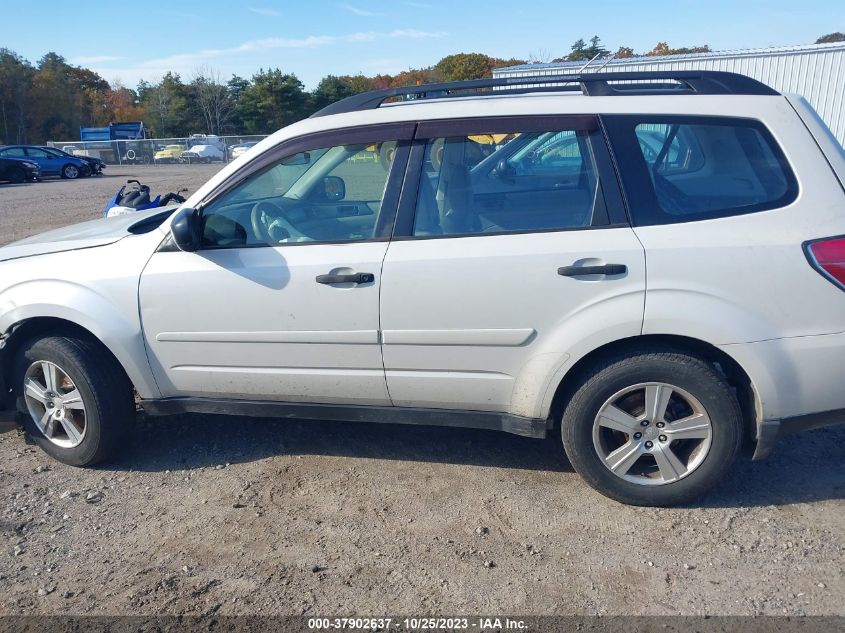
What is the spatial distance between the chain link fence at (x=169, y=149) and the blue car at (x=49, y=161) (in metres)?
7.90

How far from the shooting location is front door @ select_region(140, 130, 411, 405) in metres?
3.55

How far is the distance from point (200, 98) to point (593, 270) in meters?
60.4

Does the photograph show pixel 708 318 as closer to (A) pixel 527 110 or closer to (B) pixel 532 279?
(B) pixel 532 279

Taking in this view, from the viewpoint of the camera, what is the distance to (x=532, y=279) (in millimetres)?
3316

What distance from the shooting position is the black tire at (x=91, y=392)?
3.89 metres

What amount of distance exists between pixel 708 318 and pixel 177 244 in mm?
2568

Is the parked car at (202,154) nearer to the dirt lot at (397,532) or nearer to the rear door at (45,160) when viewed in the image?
the rear door at (45,160)

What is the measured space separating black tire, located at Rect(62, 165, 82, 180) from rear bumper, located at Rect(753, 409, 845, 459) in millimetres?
34202

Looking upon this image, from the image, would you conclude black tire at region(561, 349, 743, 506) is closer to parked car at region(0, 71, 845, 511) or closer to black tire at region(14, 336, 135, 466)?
parked car at region(0, 71, 845, 511)

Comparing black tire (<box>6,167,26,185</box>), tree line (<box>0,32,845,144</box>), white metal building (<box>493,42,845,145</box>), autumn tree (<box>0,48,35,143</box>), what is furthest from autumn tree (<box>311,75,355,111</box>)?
white metal building (<box>493,42,845,145</box>)

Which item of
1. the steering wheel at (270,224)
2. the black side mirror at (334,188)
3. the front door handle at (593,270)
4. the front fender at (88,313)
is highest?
the black side mirror at (334,188)

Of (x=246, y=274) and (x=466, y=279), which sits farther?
(x=246, y=274)

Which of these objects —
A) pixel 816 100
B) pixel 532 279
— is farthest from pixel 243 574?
pixel 816 100

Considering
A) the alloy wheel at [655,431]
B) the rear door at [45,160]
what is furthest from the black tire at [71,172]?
the alloy wheel at [655,431]
